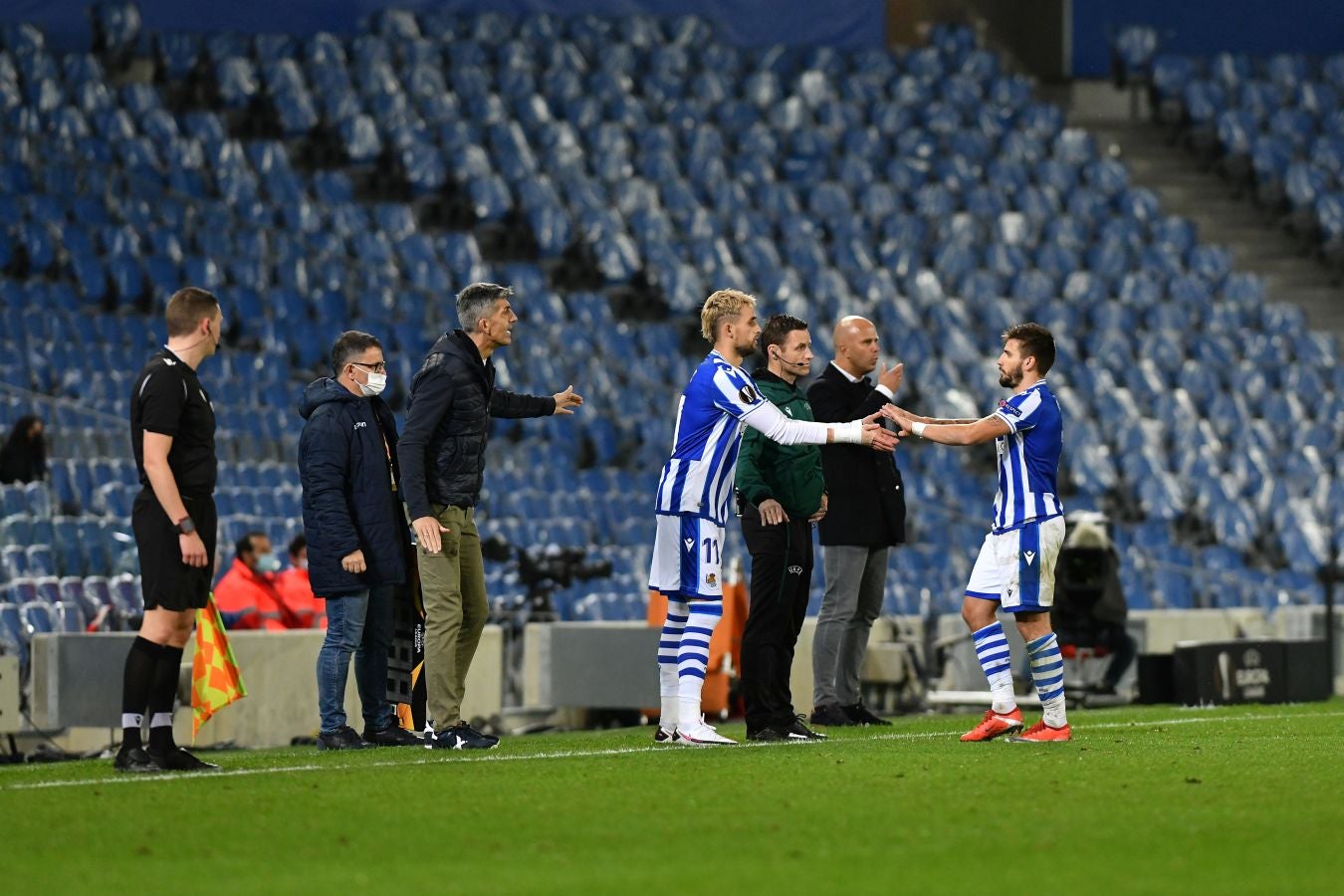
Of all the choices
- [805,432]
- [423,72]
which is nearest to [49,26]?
[423,72]

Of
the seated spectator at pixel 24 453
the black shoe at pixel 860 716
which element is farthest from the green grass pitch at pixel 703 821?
the seated spectator at pixel 24 453

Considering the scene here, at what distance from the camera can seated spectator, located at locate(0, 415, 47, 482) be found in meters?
13.1

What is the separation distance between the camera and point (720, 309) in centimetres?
820

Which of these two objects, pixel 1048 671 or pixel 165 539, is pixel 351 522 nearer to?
pixel 165 539

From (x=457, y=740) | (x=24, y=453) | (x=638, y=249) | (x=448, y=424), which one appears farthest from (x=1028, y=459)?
(x=638, y=249)

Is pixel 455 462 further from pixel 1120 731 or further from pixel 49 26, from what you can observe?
pixel 49 26

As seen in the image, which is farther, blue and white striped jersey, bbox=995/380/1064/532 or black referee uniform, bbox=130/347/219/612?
blue and white striped jersey, bbox=995/380/1064/532

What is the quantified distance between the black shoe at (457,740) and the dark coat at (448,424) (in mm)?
903

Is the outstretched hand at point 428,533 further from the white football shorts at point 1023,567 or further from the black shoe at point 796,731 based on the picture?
the white football shorts at point 1023,567

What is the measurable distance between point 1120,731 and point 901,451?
9847 millimetres

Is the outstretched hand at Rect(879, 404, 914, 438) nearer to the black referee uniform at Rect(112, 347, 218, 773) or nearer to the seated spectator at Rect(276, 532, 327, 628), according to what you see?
the black referee uniform at Rect(112, 347, 218, 773)

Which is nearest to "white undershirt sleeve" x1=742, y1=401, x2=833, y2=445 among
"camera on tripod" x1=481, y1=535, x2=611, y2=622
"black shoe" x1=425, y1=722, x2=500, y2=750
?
"black shoe" x1=425, y1=722, x2=500, y2=750

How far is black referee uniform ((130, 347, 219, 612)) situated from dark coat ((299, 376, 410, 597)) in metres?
1.04

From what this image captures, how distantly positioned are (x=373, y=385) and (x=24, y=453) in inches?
223
